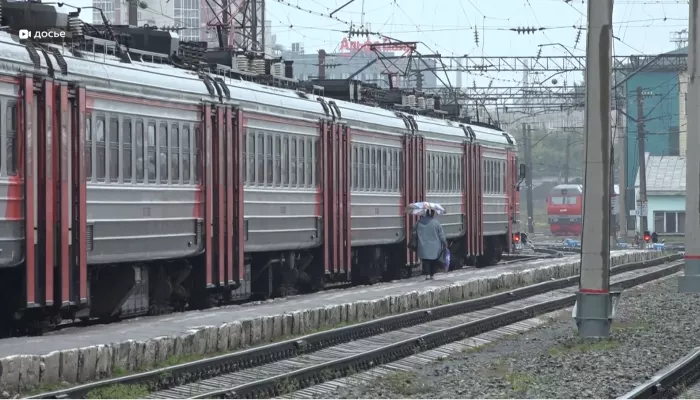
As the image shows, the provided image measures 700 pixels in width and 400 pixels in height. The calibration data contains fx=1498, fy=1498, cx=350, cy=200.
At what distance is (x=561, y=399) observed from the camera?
12.5 m

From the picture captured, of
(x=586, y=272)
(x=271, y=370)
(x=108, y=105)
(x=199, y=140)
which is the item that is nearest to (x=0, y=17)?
(x=108, y=105)

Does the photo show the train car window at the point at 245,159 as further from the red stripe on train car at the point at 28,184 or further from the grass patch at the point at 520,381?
the grass patch at the point at 520,381

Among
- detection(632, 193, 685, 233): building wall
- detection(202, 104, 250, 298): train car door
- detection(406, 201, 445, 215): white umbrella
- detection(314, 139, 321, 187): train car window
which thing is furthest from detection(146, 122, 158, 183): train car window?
detection(632, 193, 685, 233): building wall

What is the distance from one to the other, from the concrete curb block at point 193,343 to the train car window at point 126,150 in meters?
2.66

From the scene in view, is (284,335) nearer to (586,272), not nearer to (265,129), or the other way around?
(586,272)

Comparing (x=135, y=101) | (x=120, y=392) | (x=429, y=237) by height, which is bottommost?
(x=120, y=392)

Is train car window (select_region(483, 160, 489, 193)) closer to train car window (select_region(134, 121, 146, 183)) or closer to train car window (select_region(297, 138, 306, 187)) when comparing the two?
train car window (select_region(297, 138, 306, 187))

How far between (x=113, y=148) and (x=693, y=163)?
15525 mm

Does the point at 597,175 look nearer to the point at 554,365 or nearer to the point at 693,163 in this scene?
the point at 554,365

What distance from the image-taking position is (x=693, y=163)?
3020 cm

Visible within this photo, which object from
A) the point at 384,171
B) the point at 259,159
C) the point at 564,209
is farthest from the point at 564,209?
the point at 259,159

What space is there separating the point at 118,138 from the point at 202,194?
2.72m

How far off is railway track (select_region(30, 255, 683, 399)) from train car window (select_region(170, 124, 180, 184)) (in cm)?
329

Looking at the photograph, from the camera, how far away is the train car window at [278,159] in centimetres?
2392
